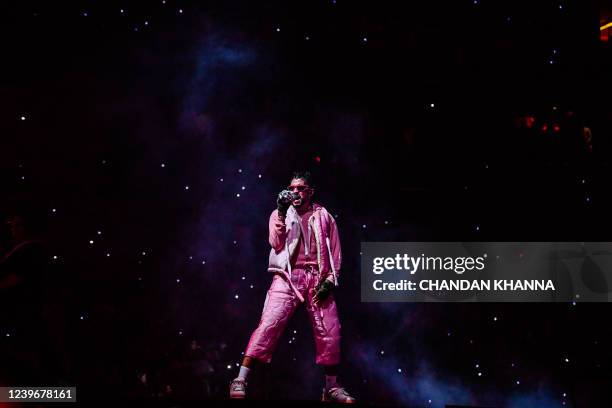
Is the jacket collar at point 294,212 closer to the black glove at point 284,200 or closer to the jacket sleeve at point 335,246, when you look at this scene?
the black glove at point 284,200

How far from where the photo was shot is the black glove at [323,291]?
17.6 feet

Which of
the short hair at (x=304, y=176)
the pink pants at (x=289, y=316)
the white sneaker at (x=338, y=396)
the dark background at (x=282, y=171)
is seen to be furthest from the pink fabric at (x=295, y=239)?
the white sneaker at (x=338, y=396)

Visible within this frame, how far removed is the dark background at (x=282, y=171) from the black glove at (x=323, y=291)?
2.45 ft

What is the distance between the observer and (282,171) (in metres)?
6.09

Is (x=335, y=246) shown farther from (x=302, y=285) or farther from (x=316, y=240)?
(x=302, y=285)

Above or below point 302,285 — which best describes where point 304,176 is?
above

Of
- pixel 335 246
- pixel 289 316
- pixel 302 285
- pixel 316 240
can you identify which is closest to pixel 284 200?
pixel 316 240

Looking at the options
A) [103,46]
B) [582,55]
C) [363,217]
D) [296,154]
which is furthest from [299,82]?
[582,55]

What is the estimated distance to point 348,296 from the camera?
20.0 feet

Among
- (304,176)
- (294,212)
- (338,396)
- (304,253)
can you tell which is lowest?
(338,396)

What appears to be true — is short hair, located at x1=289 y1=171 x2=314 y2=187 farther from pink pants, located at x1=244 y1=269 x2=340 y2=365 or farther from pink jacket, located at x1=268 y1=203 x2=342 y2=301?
pink pants, located at x1=244 y1=269 x2=340 y2=365

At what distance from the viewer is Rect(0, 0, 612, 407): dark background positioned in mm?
6055

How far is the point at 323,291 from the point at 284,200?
877mm

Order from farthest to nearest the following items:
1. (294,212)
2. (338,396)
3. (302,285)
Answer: (294,212) < (302,285) < (338,396)
